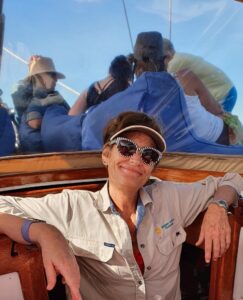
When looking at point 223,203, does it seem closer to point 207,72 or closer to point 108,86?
point 108,86

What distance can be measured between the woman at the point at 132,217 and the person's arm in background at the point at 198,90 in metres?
1.39

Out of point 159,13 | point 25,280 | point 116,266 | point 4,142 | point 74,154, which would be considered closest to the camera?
point 25,280

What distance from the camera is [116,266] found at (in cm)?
123

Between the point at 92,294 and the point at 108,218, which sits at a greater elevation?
the point at 108,218

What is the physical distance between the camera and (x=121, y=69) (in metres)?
2.72

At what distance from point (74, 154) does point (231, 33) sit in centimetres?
166

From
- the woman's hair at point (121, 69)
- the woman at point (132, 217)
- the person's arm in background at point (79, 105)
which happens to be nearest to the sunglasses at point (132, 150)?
the woman at point (132, 217)

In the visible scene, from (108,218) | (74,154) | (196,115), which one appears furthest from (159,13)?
(108,218)

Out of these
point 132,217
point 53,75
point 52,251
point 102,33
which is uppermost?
point 102,33

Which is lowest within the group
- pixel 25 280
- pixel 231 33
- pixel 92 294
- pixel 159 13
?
pixel 92 294

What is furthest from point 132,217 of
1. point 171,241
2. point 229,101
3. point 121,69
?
point 229,101

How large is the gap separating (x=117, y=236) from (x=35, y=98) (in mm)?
1524

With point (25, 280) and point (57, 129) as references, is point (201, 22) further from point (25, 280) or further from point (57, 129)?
point (25, 280)

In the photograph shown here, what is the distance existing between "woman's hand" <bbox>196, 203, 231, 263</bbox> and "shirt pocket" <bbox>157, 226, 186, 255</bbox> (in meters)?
0.11
